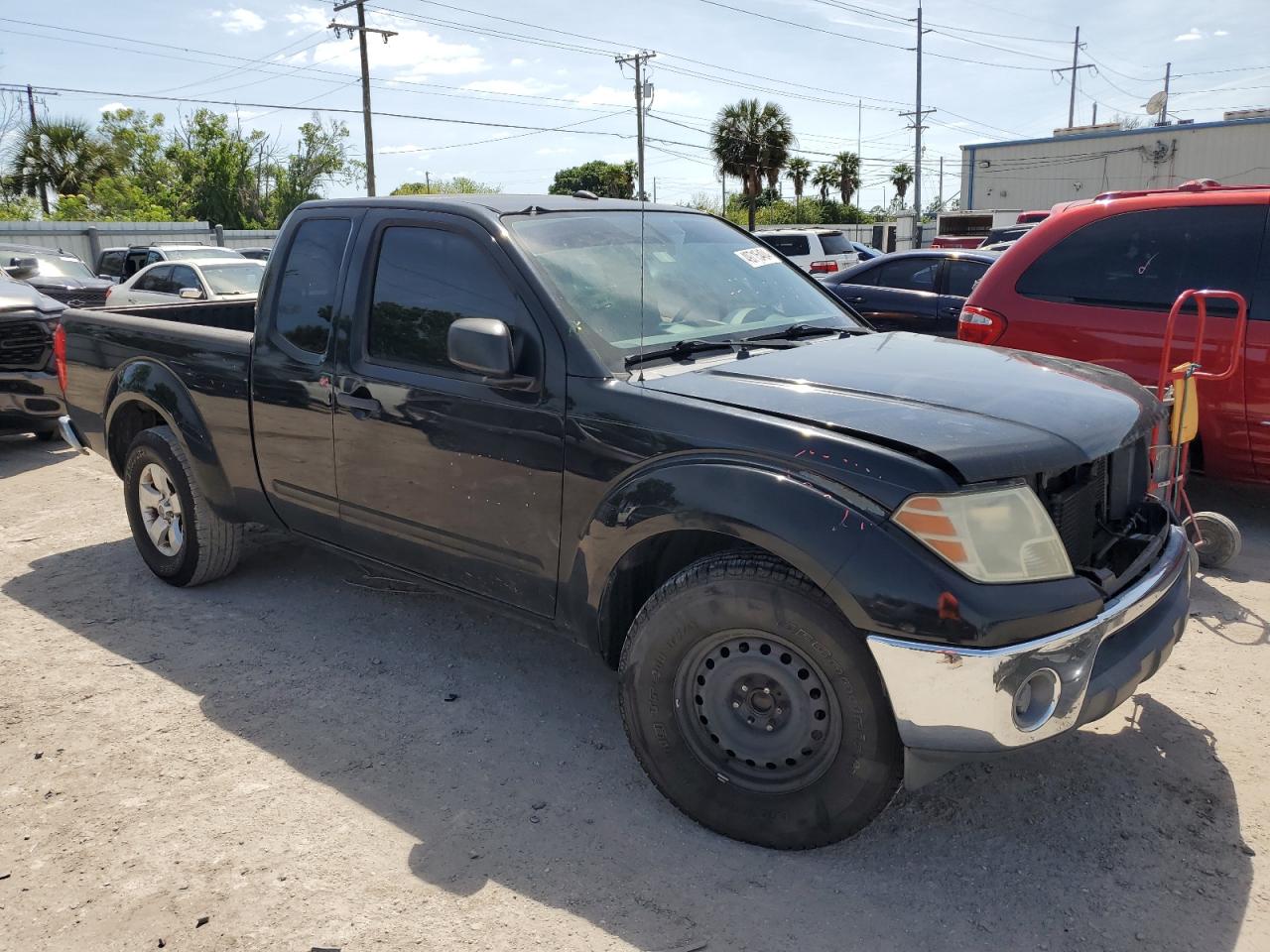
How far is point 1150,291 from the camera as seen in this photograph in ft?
18.3

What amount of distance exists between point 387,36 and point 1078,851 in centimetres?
3615

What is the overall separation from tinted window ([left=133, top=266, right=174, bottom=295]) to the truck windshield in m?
10.8

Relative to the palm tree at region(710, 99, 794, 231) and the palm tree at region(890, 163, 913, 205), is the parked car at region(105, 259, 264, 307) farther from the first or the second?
the palm tree at region(890, 163, 913, 205)

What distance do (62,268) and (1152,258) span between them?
48.5 feet

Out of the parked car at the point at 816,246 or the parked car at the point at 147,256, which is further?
the parked car at the point at 816,246

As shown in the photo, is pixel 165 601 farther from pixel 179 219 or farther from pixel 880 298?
pixel 179 219

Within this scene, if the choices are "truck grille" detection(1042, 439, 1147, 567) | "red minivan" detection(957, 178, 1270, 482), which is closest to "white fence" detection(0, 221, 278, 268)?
"red minivan" detection(957, 178, 1270, 482)

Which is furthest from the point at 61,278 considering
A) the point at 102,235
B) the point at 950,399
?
the point at 102,235

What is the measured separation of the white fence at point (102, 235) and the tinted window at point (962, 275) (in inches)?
911

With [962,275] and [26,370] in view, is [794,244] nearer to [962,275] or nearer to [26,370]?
[962,275]

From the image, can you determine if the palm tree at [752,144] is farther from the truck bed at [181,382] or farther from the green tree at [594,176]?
the truck bed at [181,382]

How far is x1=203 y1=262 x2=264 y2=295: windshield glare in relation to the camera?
1256 centimetres

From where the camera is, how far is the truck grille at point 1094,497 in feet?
8.95

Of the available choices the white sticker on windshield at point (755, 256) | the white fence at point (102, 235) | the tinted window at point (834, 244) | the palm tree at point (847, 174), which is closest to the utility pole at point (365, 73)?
the white fence at point (102, 235)
